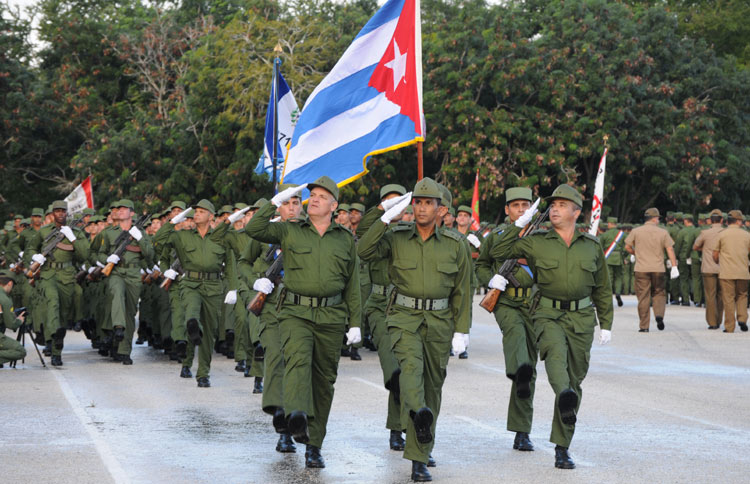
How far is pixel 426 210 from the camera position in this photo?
25.8ft

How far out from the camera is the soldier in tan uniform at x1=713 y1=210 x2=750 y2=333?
19703 mm

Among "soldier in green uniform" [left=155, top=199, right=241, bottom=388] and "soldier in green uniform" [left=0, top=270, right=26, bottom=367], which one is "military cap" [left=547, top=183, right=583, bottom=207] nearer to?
"soldier in green uniform" [left=155, top=199, right=241, bottom=388]

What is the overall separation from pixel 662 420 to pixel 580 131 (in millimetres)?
27712

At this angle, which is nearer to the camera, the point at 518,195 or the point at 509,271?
the point at 509,271

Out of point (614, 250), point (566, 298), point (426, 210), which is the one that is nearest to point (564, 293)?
point (566, 298)

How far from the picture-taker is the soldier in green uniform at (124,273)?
15.3m

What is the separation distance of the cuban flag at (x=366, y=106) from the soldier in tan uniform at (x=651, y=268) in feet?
34.6

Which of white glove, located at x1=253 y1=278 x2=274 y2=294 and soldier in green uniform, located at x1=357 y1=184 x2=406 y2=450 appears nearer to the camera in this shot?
soldier in green uniform, located at x1=357 y1=184 x2=406 y2=450

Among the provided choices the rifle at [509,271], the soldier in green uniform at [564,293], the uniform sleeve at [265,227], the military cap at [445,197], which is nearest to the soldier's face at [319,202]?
the uniform sleeve at [265,227]

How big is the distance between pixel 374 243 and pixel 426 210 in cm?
46

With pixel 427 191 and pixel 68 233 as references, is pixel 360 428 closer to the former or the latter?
pixel 427 191

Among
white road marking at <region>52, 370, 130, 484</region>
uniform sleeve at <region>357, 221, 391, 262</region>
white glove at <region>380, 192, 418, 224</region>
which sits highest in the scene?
white glove at <region>380, 192, 418, 224</region>

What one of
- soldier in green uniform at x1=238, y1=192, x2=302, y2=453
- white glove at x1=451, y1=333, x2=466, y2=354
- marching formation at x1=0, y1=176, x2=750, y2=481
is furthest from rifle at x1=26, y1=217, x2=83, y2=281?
white glove at x1=451, y1=333, x2=466, y2=354

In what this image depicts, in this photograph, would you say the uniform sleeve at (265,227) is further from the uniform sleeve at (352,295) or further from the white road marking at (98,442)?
the white road marking at (98,442)
